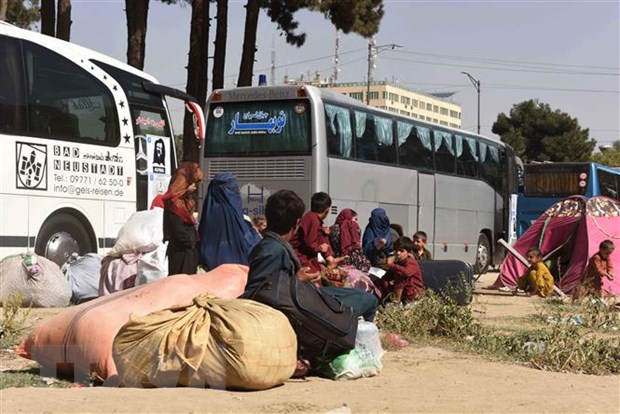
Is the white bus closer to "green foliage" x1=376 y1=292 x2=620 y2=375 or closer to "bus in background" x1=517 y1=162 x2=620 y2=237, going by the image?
"green foliage" x1=376 y1=292 x2=620 y2=375

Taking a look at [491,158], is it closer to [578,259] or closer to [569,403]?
[578,259]

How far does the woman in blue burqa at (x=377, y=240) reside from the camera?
13305mm

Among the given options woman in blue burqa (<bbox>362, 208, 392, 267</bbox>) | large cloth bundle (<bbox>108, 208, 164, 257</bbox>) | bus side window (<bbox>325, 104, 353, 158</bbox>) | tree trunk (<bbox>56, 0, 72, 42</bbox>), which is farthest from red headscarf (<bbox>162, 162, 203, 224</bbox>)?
tree trunk (<bbox>56, 0, 72, 42</bbox>)

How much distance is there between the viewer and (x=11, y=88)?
12508 mm

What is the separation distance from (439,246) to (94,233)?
Result: 34.1 feet

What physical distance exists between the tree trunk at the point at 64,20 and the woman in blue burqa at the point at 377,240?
1199 cm

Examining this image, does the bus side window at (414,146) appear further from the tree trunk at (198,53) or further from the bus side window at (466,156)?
the tree trunk at (198,53)

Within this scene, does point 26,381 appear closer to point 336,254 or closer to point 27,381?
point 27,381

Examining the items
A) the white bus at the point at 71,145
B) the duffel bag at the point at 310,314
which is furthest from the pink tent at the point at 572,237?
the duffel bag at the point at 310,314

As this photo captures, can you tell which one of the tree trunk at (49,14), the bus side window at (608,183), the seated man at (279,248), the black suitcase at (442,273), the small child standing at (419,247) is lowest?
the black suitcase at (442,273)

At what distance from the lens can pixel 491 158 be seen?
2502cm

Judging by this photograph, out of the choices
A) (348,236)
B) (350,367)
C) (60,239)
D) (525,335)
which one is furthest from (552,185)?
(350,367)

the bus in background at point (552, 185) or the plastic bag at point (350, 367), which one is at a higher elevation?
the bus in background at point (552, 185)

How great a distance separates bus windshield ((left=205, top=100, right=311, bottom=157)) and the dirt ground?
32.0 ft
